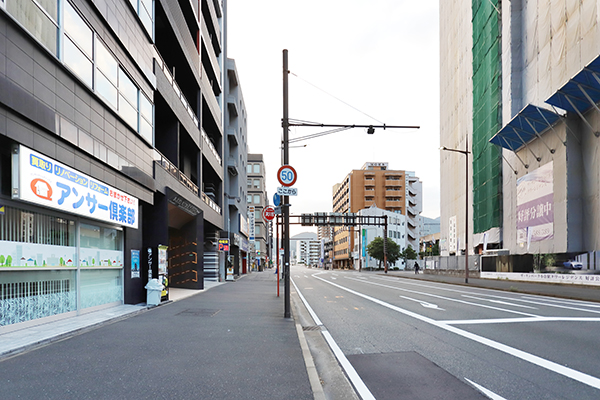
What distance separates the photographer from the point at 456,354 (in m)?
7.56

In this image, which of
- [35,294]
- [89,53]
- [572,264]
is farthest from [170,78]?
[572,264]

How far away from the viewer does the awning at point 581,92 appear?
1020 inches

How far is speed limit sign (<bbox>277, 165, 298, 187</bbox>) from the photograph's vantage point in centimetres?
1306

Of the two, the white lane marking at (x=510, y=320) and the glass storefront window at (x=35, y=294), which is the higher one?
the glass storefront window at (x=35, y=294)

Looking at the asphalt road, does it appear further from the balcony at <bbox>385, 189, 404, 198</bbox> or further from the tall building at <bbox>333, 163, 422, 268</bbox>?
the balcony at <bbox>385, 189, 404, 198</bbox>

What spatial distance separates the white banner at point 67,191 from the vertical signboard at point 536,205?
29695 mm

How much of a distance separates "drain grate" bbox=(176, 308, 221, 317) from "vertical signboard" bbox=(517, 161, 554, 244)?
27493mm

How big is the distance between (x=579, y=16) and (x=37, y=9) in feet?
105

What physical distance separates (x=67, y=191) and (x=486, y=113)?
42.6 metres

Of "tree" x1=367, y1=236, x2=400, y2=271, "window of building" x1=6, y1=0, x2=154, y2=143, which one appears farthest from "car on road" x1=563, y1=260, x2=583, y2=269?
"tree" x1=367, y1=236, x2=400, y2=271

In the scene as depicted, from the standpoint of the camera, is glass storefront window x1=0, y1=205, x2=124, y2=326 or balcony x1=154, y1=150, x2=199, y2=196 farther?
balcony x1=154, y1=150, x2=199, y2=196

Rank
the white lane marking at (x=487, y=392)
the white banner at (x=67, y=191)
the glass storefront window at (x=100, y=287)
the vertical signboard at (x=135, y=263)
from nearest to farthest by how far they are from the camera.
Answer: the white lane marking at (x=487, y=392) < the white banner at (x=67, y=191) < the glass storefront window at (x=100, y=287) < the vertical signboard at (x=135, y=263)

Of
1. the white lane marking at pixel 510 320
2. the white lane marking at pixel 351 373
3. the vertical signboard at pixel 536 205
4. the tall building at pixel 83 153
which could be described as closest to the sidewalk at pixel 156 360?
the white lane marking at pixel 351 373

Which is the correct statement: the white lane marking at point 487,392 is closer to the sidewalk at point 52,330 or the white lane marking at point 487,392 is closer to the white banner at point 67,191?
the sidewalk at point 52,330
